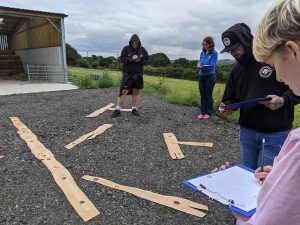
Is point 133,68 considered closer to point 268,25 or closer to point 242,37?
point 242,37

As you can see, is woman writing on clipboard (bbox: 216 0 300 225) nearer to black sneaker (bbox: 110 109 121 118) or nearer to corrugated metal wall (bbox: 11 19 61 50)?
black sneaker (bbox: 110 109 121 118)

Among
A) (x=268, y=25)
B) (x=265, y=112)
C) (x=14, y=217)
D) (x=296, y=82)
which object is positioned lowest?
(x=14, y=217)

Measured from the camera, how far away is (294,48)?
836mm

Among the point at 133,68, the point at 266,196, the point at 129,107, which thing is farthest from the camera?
the point at 129,107

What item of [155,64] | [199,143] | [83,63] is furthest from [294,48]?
[83,63]

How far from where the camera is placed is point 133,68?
760cm

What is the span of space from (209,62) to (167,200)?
4.50 meters

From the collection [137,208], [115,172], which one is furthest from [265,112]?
[115,172]

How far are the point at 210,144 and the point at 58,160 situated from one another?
264 centimetres

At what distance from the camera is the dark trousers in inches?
305

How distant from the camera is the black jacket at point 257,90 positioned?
269 centimetres

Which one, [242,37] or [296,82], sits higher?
[242,37]

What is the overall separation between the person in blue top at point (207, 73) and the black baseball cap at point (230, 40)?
4849 millimetres

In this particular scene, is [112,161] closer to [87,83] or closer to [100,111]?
[100,111]
